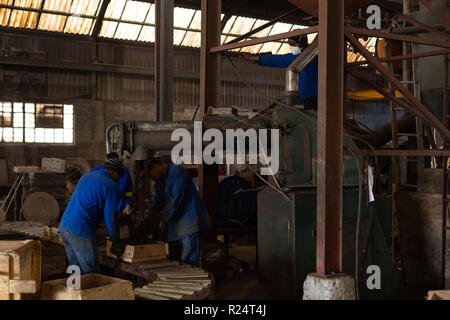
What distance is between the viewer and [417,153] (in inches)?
273

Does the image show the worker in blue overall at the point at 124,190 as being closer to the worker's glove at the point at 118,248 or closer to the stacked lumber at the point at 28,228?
the worker's glove at the point at 118,248

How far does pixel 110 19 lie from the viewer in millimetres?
17297

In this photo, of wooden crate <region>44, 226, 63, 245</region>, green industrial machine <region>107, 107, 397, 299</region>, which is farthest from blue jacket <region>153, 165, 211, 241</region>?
wooden crate <region>44, 226, 63, 245</region>

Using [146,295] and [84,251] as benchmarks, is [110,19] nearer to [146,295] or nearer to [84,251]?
[84,251]

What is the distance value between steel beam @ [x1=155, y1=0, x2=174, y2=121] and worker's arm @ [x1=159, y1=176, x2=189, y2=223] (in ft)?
9.07

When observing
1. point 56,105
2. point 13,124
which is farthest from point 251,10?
point 13,124

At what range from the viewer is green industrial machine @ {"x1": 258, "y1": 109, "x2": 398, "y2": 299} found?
646 cm

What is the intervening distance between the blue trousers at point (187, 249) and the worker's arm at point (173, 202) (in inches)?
16.9

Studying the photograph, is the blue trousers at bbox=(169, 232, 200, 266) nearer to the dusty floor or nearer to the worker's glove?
the dusty floor

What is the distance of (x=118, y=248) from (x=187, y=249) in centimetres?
123

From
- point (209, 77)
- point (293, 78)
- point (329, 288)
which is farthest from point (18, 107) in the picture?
point (329, 288)
